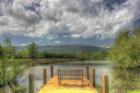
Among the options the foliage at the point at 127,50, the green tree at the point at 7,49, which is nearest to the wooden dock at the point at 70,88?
the green tree at the point at 7,49

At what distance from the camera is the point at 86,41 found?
2523 cm

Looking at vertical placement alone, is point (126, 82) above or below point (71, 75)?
below

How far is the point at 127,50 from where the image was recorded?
11.7 metres

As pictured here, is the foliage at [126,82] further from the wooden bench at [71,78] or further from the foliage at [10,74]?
the foliage at [10,74]

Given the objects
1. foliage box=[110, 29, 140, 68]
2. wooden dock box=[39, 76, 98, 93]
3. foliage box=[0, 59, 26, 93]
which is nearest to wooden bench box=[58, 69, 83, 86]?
wooden dock box=[39, 76, 98, 93]

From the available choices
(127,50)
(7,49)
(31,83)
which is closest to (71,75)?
(31,83)

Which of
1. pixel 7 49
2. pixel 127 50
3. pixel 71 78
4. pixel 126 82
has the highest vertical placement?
pixel 7 49

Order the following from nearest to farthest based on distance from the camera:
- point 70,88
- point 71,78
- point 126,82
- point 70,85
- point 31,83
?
point 70,88 < point 70,85 < point 71,78 < point 31,83 < point 126,82

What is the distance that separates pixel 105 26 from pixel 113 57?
35.2 ft

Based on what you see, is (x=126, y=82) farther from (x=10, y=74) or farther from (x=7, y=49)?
(x=7, y=49)

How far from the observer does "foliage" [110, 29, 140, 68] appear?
11.6m

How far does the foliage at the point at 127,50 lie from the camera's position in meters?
11.6

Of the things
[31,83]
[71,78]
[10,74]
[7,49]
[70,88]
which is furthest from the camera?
[7,49]

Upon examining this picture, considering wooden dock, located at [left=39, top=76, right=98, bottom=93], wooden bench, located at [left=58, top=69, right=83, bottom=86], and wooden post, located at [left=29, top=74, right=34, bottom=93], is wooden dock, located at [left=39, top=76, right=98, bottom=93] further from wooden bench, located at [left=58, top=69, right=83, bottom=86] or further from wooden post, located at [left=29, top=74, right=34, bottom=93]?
wooden post, located at [left=29, top=74, right=34, bottom=93]
